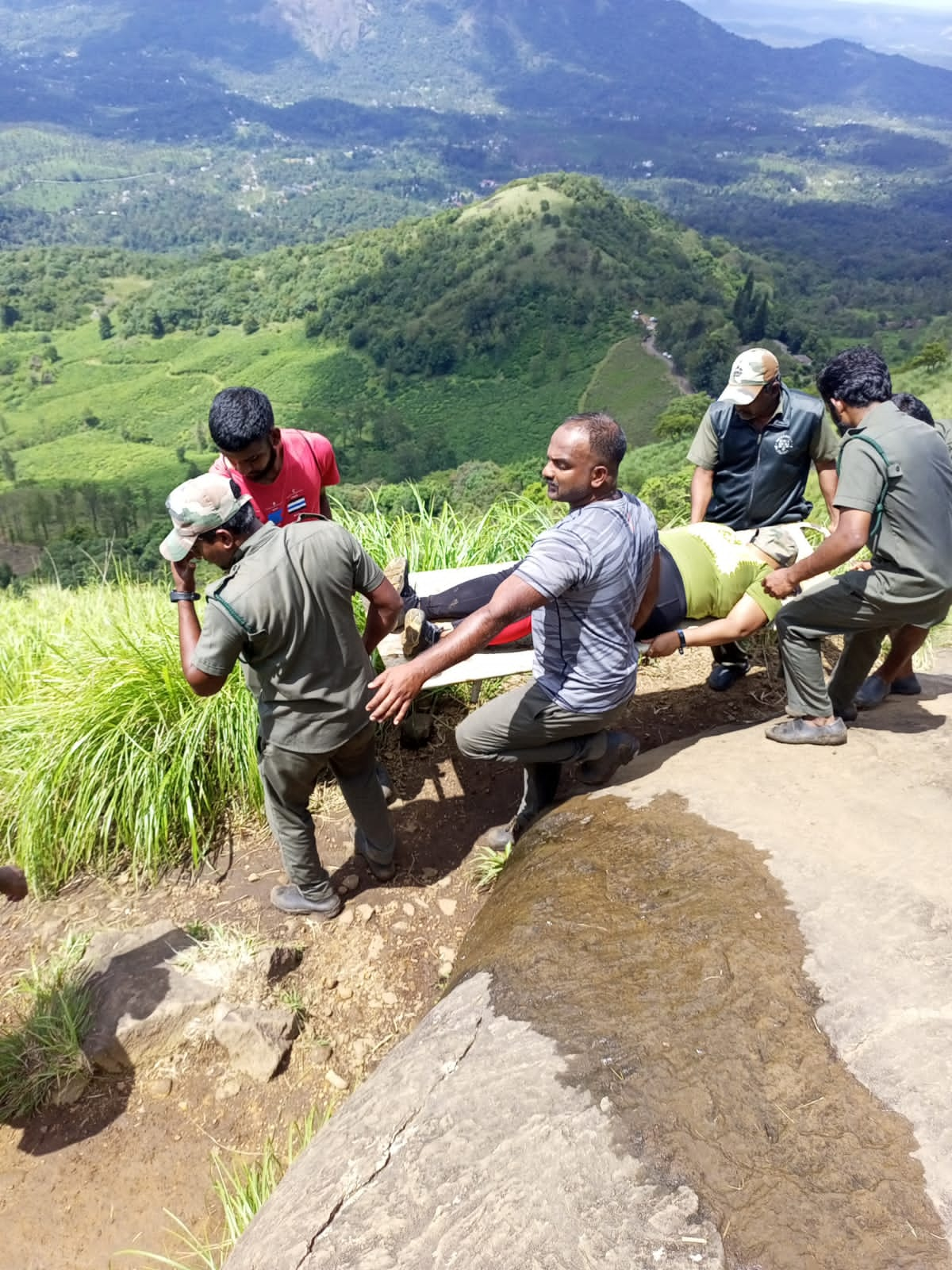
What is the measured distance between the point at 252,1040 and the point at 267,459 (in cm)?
218

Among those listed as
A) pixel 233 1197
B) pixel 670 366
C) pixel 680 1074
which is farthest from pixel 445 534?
pixel 670 366

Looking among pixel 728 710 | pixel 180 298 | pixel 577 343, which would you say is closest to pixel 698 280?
pixel 577 343

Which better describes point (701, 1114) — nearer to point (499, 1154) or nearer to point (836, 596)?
point (499, 1154)

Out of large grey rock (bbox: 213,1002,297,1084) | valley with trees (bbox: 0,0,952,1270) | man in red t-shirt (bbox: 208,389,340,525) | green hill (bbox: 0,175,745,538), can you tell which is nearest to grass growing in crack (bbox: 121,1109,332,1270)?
valley with trees (bbox: 0,0,952,1270)

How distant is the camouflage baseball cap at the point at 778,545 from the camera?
3.96 metres

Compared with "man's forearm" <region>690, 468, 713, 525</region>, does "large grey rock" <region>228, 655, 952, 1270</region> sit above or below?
below

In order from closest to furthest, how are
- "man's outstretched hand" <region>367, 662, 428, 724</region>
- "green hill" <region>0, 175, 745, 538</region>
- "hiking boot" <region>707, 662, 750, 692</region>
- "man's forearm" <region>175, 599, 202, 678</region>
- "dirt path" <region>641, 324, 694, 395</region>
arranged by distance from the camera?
"man's outstretched hand" <region>367, 662, 428, 724</region>, "man's forearm" <region>175, 599, 202, 678</region>, "hiking boot" <region>707, 662, 750, 692</region>, "dirt path" <region>641, 324, 694, 395</region>, "green hill" <region>0, 175, 745, 538</region>

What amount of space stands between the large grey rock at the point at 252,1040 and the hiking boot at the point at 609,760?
1.48 meters

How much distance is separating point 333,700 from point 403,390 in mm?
99528

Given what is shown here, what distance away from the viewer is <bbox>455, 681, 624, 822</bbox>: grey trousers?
10.0 feet

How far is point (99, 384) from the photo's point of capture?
10919cm

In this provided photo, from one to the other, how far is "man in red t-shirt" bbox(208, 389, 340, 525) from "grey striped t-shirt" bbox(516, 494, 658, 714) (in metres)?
1.14

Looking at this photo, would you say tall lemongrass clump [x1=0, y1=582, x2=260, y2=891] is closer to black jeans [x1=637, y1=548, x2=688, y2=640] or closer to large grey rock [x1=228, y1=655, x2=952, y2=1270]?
large grey rock [x1=228, y1=655, x2=952, y2=1270]

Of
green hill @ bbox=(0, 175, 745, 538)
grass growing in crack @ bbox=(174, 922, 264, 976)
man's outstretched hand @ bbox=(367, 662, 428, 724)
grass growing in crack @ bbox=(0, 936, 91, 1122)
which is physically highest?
man's outstretched hand @ bbox=(367, 662, 428, 724)
